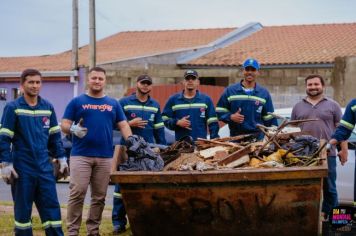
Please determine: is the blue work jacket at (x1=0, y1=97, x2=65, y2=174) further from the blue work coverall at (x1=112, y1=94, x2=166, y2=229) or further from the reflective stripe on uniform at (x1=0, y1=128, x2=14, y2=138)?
the blue work coverall at (x1=112, y1=94, x2=166, y2=229)

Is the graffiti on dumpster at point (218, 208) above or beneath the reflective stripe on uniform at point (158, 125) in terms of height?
beneath

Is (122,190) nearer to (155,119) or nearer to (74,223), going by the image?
(74,223)

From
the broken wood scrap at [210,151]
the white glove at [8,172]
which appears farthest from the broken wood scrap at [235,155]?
the white glove at [8,172]

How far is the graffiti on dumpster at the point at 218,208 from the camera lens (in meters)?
6.40

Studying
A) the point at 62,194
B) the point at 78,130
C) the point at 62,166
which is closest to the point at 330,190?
Answer: the point at 78,130

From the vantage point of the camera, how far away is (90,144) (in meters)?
7.43

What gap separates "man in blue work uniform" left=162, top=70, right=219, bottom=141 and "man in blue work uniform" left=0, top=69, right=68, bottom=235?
2265 millimetres

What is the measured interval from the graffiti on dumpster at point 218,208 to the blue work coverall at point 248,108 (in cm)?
219

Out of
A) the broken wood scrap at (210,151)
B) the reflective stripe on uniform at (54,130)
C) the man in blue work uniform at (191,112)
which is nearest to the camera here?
the reflective stripe on uniform at (54,130)

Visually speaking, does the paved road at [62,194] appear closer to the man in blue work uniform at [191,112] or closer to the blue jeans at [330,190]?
the man in blue work uniform at [191,112]

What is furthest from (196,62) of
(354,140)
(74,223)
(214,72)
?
(74,223)

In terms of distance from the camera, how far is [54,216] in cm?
691

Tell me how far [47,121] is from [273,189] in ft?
8.09

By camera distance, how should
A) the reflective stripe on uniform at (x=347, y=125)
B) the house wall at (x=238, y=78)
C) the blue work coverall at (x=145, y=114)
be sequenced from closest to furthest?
1. the reflective stripe on uniform at (x=347, y=125)
2. the blue work coverall at (x=145, y=114)
3. the house wall at (x=238, y=78)
